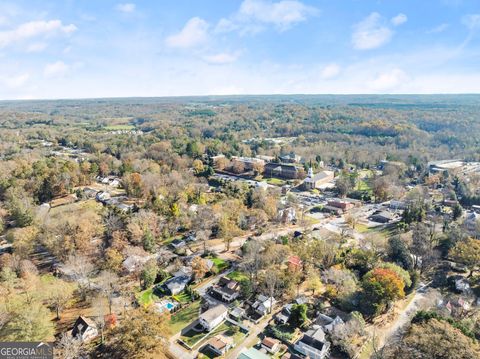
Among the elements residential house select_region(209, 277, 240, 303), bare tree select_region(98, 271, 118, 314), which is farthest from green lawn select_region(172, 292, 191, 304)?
bare tree select_region(98, 271, 118, 314)

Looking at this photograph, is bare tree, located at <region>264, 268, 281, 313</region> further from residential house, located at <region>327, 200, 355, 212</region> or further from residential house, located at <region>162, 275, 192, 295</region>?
residential house, located at <region>327, 200, 355, 212</region>

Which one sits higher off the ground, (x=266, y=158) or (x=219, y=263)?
(x=266, y=158)

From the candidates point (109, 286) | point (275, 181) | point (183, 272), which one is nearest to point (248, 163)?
point (275, 181)

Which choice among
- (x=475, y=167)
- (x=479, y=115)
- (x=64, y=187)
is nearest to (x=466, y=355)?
(x=64, y=187)

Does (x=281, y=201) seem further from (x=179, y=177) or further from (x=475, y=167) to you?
(x=475, y=167)

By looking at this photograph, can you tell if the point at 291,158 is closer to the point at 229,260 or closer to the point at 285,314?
the point at 229,260

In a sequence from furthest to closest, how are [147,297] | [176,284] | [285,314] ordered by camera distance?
[176,284] → [147,297] → [285,314]

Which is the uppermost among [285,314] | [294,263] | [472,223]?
[294,263]

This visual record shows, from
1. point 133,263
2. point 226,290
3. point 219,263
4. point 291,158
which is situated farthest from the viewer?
point 291,158

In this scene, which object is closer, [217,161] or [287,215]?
[287,215]
